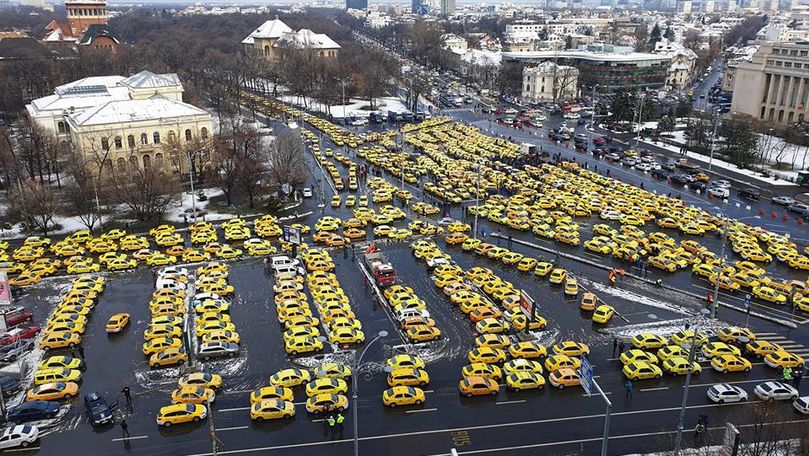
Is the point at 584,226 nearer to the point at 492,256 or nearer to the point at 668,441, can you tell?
the point at 492,256

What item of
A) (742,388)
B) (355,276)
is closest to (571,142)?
(355,276)

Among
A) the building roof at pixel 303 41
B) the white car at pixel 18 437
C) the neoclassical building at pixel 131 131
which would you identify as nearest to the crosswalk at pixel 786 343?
the white car at pixel 18 437

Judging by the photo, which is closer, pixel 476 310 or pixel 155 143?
pixel 476 310

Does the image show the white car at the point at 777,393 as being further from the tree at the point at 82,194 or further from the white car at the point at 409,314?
the tree at the point at 82,194

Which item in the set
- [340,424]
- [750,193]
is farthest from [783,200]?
[340,424]

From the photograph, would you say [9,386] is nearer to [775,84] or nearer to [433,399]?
[433,399]

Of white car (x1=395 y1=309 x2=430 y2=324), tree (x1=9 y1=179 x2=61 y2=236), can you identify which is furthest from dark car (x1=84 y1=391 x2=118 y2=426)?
tree (x1=9 y1=179 x2=61 y2=236)

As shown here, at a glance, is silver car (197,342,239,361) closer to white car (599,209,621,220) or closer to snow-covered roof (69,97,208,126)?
white car (599,209,621,220)
